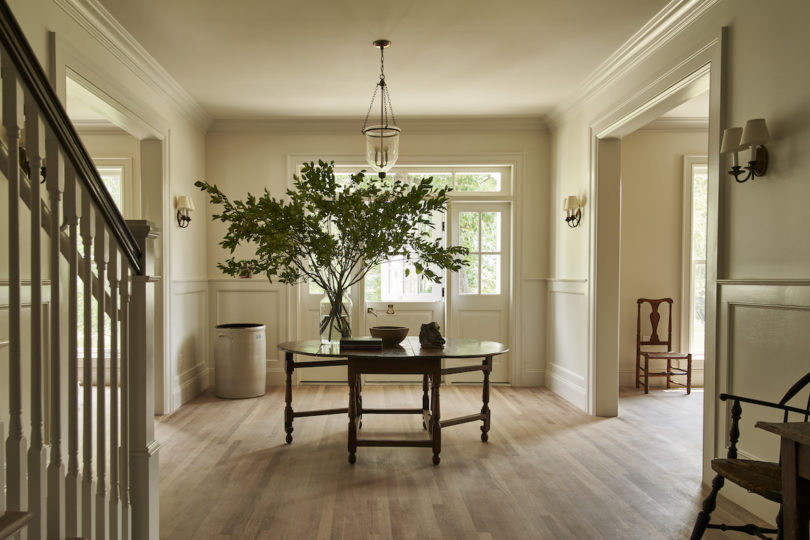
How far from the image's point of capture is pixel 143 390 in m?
2.00

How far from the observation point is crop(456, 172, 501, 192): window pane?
626 centimetres

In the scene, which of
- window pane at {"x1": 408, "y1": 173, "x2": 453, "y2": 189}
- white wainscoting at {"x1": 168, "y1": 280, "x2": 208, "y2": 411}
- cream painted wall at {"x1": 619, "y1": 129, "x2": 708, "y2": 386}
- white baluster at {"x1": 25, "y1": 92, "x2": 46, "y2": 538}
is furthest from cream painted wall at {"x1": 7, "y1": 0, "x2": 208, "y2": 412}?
cream painted wall at {"x1": 619, "y1": 129, "x2": 708, "y2": 386}

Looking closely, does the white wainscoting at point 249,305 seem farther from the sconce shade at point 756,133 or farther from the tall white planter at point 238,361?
the sconce shade at point 756,133

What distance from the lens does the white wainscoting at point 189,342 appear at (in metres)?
5.12

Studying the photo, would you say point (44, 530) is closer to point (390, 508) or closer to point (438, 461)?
point (390, 508)

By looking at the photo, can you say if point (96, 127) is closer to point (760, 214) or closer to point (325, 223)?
point (325, 223)

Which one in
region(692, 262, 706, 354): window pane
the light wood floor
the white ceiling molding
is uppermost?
the white ceiling molding

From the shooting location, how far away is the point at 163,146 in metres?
4.88

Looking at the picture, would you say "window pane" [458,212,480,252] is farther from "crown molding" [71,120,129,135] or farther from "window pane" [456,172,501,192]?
"crown molding" [71,120,129,135]

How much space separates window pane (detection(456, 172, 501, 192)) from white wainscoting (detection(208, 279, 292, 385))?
7.23ft

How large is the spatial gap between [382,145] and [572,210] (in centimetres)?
227

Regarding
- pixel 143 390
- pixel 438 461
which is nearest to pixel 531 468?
pixel 438 461

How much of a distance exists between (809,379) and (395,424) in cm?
296

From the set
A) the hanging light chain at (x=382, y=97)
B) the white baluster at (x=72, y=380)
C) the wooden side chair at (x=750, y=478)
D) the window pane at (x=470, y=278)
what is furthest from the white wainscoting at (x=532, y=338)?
the white baluster at (x=72, y=380)
